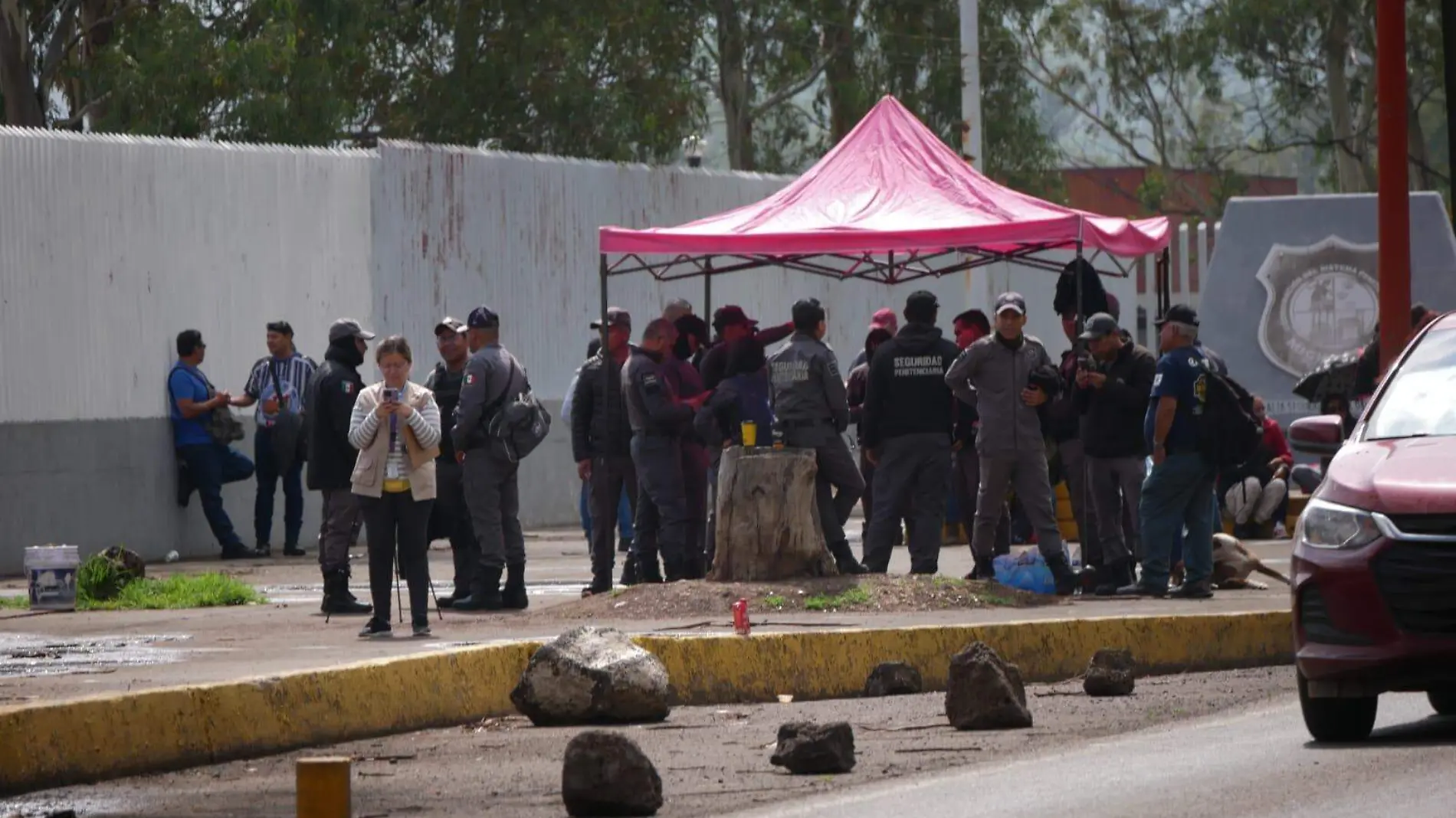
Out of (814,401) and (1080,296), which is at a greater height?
(1080,296)

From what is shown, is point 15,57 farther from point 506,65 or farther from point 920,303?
point 920,303

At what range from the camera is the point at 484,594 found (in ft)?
52.3

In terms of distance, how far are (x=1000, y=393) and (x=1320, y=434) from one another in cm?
535

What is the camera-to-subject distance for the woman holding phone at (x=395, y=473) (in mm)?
13641

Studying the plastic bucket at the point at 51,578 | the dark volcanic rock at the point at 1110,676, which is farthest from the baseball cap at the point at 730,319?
the dark volcanic rock at the point at 1110,676

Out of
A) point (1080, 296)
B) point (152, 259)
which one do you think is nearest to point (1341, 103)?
point (152, 259)

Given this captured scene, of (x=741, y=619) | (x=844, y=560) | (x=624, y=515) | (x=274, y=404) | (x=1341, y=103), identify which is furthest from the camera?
(x=1341, y=103)

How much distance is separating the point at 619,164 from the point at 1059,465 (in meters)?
9.25

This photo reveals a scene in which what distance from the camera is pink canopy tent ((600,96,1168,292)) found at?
17.1 m

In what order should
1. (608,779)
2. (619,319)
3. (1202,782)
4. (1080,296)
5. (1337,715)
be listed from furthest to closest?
(619,319), (1080,296), (1337,715), (1202,782), (608,779)

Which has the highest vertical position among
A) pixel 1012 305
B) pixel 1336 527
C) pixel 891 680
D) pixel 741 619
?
pixel 1012 305

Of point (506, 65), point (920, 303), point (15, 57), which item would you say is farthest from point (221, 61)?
point (920, 303)

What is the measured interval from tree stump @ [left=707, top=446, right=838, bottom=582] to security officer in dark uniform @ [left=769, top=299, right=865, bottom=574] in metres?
1.07

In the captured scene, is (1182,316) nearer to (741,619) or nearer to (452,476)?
(741,619)
